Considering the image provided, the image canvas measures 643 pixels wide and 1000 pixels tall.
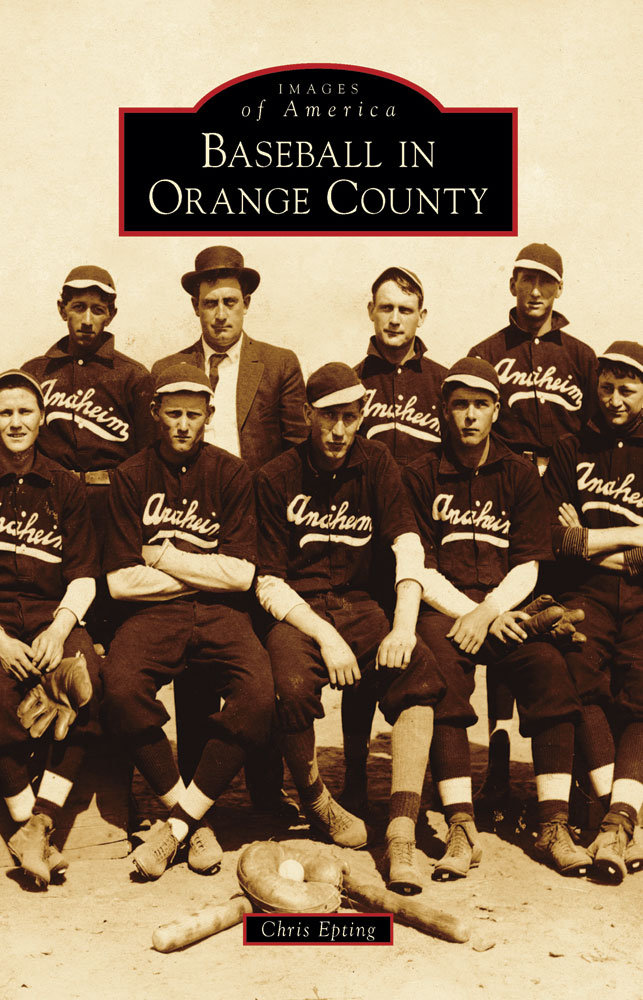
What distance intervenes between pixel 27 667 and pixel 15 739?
294 mm

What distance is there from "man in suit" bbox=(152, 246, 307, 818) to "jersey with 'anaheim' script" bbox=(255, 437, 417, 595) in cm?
47

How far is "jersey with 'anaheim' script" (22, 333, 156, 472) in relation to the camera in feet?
19.1

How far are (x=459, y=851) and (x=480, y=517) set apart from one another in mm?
1500

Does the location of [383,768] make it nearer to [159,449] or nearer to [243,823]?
[243,823]

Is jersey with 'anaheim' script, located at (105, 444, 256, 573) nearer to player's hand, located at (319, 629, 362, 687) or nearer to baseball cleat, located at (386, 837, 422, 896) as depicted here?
player's hand, located at (319, 629, 362, 687)

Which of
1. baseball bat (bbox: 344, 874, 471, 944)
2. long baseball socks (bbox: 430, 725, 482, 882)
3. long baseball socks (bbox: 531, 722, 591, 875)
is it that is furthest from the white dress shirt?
baseball bat (bbox: 344, 874, 471, 944)

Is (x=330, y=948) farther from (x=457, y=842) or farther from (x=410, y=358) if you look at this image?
(x=410, y=358)

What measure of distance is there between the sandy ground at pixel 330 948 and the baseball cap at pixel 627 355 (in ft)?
7.43

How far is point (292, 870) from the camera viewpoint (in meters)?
4.52

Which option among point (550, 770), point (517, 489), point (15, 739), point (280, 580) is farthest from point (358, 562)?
point (15, 739)

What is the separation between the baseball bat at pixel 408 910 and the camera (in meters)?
4.21

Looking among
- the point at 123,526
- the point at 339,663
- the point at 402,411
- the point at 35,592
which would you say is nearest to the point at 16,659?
the point at 35,592

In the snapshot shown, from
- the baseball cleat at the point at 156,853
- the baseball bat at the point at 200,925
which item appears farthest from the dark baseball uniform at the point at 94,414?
the baseball bat at the point at 200,925

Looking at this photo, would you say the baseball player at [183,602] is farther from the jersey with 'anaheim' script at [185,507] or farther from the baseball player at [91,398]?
the baseball player at [91,398]
